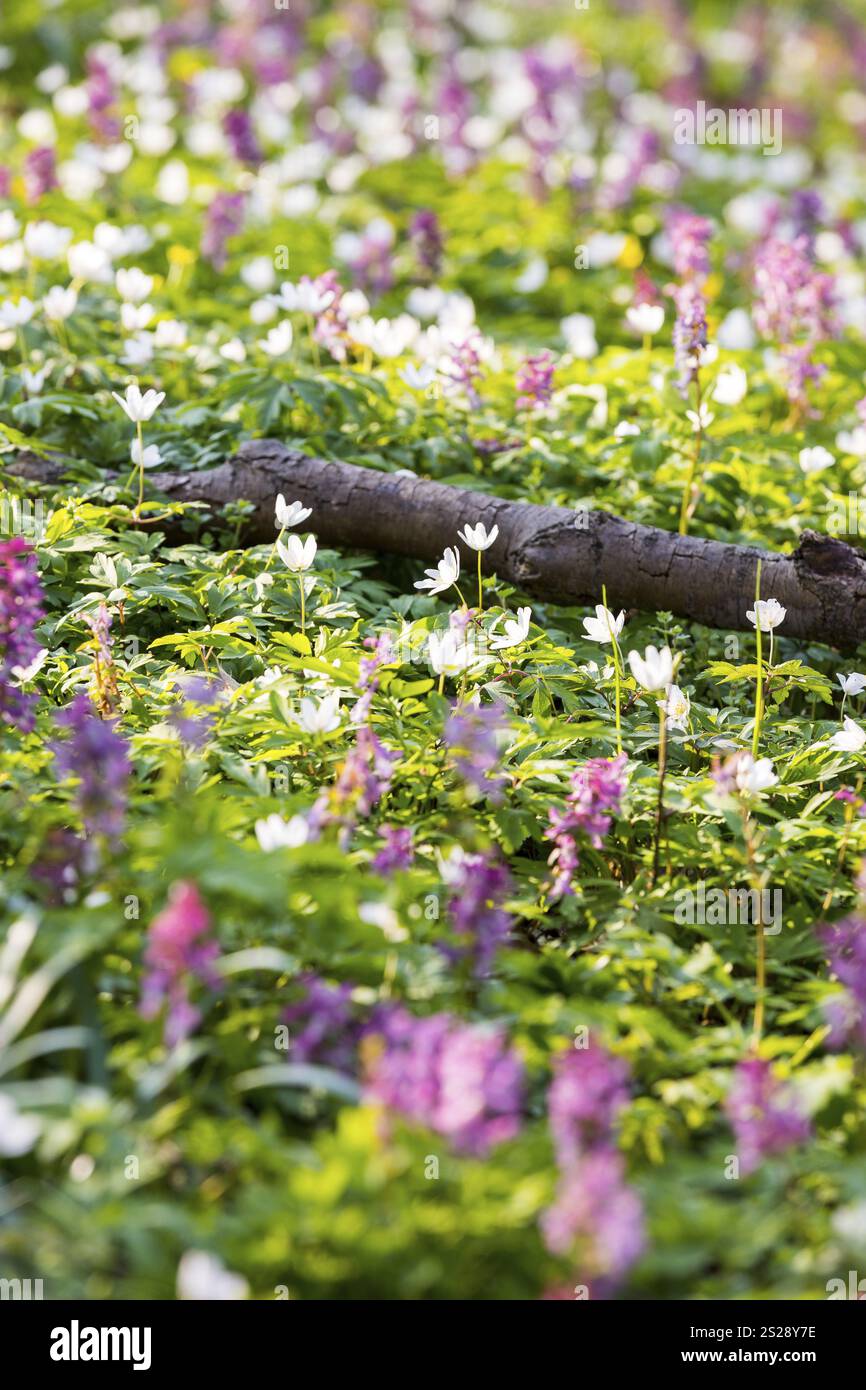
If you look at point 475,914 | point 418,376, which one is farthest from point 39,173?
point 475,914

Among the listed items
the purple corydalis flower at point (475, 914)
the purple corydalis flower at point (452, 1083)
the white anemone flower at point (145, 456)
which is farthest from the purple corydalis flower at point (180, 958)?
the white anemone flower at point (145, 456)

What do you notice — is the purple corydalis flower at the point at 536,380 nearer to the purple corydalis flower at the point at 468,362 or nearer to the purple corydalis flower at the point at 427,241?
the purple corydalis flower at the point at 468,362

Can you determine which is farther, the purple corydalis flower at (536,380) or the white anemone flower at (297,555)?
the purple corydalis flower at (536,380)

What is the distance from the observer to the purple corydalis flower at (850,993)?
2596 mm

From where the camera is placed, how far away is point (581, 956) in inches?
131

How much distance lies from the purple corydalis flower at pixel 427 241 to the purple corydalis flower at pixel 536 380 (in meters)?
1.84

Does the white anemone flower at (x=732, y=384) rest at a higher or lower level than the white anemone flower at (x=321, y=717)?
higher

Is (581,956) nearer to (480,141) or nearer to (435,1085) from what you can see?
(435,1085)

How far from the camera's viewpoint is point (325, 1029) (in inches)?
105

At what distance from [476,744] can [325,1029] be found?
72cm

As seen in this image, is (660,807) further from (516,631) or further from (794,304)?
(794,304)

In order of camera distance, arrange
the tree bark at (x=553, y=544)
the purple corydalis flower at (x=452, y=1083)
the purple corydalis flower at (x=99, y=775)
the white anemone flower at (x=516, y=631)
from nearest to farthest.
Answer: the purple corydalis flower at (x=452, y=1083) < the purple corydalis flower at (x=99, y=775) < the white anemone flower at (x=516, y=631) < the tree bark at (x=553, y=544)

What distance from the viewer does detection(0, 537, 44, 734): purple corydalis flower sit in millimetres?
3145
